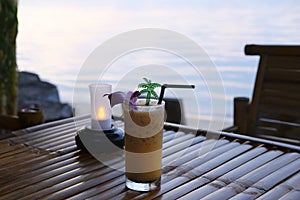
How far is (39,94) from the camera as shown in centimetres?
355

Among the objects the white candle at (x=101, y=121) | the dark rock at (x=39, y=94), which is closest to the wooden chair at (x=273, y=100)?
the white candle at (x=101, y=121)

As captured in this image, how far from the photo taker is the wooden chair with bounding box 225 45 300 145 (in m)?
1.93

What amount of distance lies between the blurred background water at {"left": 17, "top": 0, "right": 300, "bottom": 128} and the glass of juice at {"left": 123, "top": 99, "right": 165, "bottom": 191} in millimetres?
1777

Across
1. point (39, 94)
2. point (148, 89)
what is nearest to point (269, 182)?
point (148, 89)

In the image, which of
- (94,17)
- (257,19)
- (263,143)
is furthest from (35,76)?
(263,143)

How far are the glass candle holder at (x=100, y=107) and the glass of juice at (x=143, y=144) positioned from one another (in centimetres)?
30

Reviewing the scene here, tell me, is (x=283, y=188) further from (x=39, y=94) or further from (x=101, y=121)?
(x=39, y=94)

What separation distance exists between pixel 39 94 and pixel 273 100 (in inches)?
87.6

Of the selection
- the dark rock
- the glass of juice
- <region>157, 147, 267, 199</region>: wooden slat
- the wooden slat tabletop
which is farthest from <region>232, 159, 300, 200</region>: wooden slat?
the dark rock

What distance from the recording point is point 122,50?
4.76 ft

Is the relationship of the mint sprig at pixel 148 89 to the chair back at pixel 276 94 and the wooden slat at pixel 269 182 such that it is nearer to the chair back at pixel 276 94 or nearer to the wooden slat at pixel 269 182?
the wooden slat at pixel 269 182

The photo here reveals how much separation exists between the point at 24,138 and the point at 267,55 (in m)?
1.24

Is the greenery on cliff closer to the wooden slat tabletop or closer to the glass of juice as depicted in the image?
the wooden slat tabletop

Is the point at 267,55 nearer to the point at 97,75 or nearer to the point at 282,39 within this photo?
the point at 97,75
